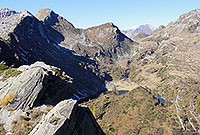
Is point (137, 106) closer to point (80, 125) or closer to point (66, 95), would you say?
point (66, 95)

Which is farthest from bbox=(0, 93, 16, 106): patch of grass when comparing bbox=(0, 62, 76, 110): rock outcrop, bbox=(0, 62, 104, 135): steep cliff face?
bbox=(0, 62, 76, 110): rock outcrop

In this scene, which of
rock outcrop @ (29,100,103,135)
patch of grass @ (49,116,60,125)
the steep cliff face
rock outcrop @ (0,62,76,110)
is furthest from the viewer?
rock outcrop @ (0,62,76,110)

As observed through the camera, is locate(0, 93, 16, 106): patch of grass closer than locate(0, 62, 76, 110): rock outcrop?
Yes

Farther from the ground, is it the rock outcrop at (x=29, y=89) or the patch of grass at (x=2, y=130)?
the rock outcrop at (x=29, y=89)

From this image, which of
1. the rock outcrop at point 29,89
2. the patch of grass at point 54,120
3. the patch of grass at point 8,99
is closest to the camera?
the patch of grass at point 54,120

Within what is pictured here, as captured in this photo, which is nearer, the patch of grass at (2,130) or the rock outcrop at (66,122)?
the rock outcrop at (66,122)

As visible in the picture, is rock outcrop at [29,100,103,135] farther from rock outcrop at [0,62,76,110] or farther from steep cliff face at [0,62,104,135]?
rock outcrop at [0,62,76,110]

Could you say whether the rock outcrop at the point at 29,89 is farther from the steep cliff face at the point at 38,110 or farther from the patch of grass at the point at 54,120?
the patch of grass at the point at 54,120

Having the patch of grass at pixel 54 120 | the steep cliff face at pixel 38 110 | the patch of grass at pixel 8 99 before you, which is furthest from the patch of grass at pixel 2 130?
the patch of grass at pixel 54 120

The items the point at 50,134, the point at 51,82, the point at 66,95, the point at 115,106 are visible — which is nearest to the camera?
the point at 50,134

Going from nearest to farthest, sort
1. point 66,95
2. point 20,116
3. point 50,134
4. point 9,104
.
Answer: point 50,134 → point 20,116 → point 9,104 → point 66,95

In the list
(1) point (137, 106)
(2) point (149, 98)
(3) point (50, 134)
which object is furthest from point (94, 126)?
(2) point (149, 98)
